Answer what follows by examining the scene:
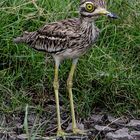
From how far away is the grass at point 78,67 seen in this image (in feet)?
14.7

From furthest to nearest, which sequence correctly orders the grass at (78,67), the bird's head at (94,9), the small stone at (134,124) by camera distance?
1. the grass at (78,67)
2. the small stone at (134,124)
3. the bird's head at (94,9)

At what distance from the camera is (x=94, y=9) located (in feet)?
13.1

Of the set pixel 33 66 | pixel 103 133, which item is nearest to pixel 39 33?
pixel 33 66

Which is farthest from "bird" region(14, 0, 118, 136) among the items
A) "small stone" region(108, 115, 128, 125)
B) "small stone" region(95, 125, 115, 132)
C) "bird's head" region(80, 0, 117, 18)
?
"small stone" region(108, 115, 128, 125)

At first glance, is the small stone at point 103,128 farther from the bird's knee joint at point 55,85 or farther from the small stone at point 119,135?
the bird's knee joint at point 55,85

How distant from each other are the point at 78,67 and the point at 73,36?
0.58 metres

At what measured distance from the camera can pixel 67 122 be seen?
4.39 metres

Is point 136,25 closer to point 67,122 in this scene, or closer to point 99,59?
point 99,59

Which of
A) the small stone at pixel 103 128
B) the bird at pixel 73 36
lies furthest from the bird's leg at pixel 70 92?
the small stone at pixel 103 128

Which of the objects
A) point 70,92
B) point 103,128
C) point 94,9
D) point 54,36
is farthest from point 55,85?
point 94,9

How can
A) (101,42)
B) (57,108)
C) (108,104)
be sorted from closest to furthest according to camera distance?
(57,108)
(108,104)
(101,42)

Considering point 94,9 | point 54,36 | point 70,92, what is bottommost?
point 70,92

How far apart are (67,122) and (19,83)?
1.57 feet

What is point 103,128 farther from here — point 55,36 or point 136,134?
point 55,36
